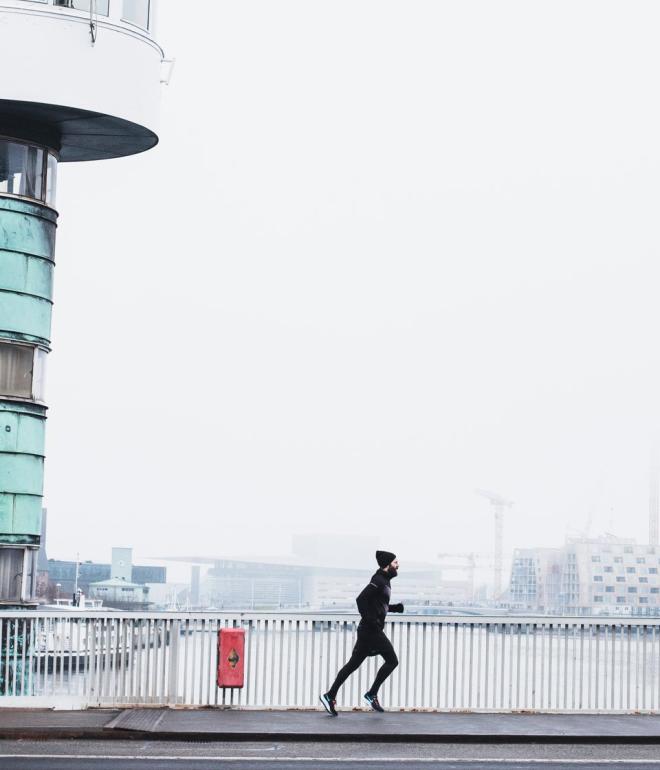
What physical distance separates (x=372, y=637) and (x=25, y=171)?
933 centimetres

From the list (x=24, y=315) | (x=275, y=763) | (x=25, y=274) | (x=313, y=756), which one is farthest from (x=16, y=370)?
(x=275, y=763)

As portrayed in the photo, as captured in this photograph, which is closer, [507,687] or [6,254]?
[507,687]

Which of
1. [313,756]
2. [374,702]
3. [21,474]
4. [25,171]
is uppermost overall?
[25,171]

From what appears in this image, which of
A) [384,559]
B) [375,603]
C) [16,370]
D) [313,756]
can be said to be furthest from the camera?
[16,370]

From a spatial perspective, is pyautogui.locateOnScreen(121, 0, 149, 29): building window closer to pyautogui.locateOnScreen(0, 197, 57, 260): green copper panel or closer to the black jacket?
pyautogui.locateOnScreen(0, 197, 57, 260): green copper panel

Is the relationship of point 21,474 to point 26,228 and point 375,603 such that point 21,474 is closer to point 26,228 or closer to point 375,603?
point 26,228

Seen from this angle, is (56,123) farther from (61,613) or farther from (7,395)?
(61,613)

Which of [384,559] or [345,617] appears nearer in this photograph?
[384,559]

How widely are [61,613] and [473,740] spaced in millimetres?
5902

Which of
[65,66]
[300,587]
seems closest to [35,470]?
[65,66]

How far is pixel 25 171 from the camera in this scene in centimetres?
2223

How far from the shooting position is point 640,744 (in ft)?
54.6

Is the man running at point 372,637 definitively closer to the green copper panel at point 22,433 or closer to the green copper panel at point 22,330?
the green copper panel at point 22,330

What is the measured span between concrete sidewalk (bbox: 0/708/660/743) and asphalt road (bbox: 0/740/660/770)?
0.24 meters
